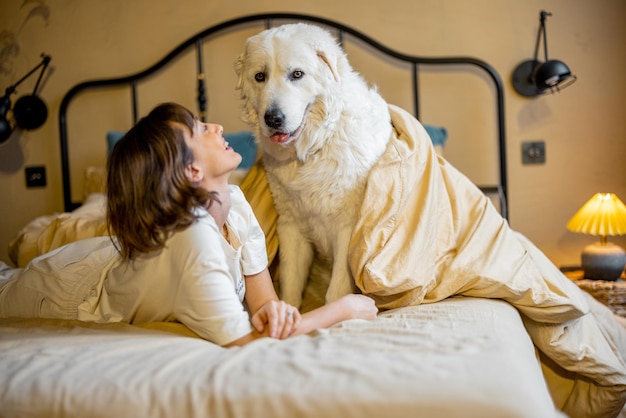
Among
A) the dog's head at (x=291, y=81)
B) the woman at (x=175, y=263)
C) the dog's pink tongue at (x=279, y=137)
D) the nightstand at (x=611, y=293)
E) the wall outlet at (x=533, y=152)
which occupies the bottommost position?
the nightstand at (x=611, y=293)

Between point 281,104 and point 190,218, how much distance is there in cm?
52

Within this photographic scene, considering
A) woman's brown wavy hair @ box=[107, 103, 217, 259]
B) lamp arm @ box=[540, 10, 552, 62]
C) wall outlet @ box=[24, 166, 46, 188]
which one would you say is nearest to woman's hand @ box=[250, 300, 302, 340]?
woman's brown wavy hair @ box=[107, 103, 217, 259]

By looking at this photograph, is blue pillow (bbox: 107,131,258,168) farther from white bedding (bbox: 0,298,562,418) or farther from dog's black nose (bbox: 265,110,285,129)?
white bedding (bbox: 0,298,562,418)

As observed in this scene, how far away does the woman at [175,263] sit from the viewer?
1098mm

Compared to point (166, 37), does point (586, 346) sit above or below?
below

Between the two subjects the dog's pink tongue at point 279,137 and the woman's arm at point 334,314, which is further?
the dog's pink tongue at point 279,137

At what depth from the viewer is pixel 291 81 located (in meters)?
1.58

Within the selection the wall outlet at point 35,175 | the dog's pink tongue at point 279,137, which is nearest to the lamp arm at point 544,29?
the dog's pink tongue at point 279,137

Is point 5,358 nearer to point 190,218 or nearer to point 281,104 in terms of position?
point 190,218

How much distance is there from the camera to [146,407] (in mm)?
860

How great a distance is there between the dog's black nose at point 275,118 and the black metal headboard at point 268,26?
4.20 ft

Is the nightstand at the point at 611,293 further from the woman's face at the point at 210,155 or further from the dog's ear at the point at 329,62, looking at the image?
the woman's face at the point at 210,155

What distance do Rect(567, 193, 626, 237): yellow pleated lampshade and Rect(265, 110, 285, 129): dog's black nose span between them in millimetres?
1575

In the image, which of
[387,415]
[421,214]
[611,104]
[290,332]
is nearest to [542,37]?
[611,104]
